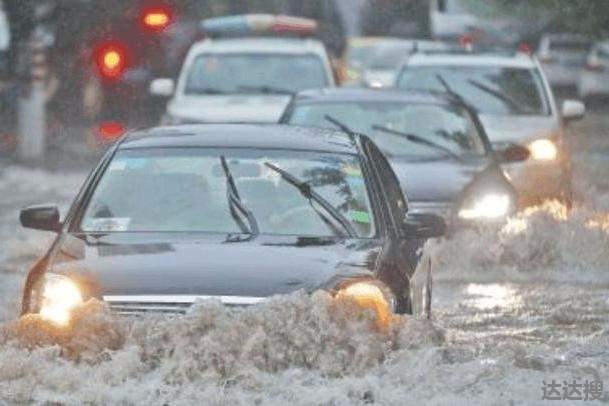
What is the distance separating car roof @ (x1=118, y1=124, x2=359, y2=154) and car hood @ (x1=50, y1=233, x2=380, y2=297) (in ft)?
2.83

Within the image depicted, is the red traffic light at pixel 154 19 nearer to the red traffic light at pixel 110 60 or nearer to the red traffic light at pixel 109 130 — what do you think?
the red traffic light at pixel 110 60

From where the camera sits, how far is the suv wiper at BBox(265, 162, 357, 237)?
992cm

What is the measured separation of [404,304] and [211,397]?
1453 millimetres

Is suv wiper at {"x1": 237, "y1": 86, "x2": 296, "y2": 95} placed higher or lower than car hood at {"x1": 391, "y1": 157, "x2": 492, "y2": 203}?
higher

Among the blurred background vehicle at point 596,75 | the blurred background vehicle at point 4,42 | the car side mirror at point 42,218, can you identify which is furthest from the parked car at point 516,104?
the blurred background vehicle at point 596,75

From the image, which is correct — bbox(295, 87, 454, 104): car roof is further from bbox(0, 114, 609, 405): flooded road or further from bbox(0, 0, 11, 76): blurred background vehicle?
bbox(0, 0, 11, 76): blurred background vehicle

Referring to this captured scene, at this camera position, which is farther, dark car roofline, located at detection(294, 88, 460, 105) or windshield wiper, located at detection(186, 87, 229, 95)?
windshield wiper, located at detection(186, 87, 229, 95)

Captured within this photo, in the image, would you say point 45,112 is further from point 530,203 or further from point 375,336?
point 375,336

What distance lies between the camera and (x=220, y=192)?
10117 mm

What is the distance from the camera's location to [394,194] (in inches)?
435

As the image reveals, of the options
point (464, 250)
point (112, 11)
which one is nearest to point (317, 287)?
point (464, 250)

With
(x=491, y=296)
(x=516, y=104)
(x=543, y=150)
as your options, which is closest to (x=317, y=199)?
(x=491, y=296)

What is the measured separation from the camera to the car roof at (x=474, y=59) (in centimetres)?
2075

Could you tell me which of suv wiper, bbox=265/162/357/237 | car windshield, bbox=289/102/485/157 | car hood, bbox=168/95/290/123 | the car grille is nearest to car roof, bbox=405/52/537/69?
car hood, bbox=168/95/290/123
